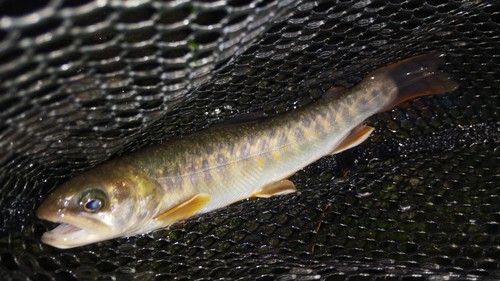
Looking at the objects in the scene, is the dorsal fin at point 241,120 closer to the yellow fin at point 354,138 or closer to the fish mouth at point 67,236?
the yellow fin at point 354,138

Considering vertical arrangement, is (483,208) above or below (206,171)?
below

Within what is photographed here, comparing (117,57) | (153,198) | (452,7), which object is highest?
(117,57)

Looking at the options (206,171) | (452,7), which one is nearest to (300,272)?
(206,171)

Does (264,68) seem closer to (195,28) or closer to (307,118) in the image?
(307,118)

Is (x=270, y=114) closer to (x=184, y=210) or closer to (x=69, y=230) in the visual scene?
(x=184, y=210)

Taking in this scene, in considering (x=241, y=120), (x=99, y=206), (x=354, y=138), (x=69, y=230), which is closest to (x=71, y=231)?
(x=69, y=230)

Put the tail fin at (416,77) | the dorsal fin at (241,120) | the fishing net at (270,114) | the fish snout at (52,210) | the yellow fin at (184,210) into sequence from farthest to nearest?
the tail fin at (416,77) → the dorsal fin at (241,120) → the yellow fin at (184,210) → the fish snout at (52,210) → the fishing net at (270,114)

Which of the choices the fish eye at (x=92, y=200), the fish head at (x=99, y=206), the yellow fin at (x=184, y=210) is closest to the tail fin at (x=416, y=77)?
the yellow fin at (x=184, y=210)
